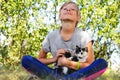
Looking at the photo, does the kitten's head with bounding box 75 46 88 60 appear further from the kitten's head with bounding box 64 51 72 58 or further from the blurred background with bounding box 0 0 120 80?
the blurred background with bounding box 0 0 120 80

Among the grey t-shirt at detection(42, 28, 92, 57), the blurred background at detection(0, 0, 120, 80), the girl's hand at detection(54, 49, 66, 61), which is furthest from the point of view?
the blurred background at detection(0, 0, 120, 80)

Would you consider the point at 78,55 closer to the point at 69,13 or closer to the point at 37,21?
the point at 69,13

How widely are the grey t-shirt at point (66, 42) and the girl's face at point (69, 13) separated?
0.15 meters

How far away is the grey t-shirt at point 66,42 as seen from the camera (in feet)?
11.7

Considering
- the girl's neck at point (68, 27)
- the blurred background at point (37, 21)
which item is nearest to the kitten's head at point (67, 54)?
the girl's neck at point (68, 27)

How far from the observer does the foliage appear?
452 inches

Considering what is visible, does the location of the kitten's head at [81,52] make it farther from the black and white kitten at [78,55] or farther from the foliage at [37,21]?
the foliage at [37,21]

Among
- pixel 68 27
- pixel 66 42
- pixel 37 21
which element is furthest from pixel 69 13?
pixel 37 21

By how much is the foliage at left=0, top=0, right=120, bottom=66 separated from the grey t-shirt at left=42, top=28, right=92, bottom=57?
7.65 metres

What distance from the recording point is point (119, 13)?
12.0m

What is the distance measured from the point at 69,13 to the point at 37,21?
7.93m

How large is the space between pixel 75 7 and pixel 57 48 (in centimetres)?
48

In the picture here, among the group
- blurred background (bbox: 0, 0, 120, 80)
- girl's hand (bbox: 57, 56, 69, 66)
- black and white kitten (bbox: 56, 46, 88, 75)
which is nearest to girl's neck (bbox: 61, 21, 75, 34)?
black and white kitten (bbox: 56, 46, 88, 75)

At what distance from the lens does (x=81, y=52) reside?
3.47 m
